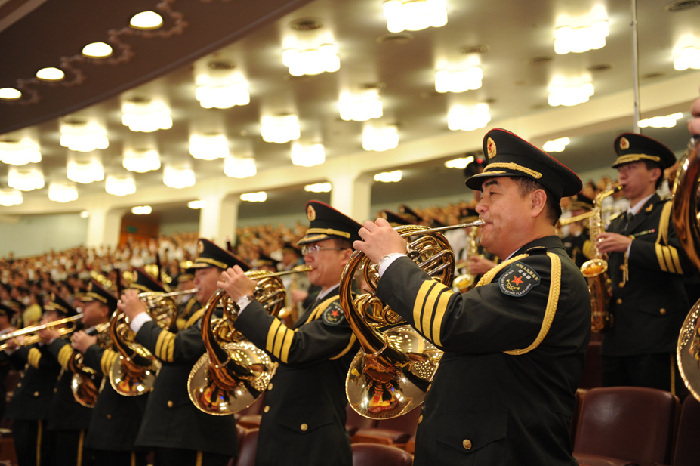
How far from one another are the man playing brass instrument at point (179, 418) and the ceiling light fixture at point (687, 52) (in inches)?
229

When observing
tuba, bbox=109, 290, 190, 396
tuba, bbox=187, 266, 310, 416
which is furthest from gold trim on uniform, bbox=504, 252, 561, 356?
tuba, bbox=109, 290, 190, 396

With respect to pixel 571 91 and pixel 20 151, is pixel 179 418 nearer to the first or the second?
pixel 571 91

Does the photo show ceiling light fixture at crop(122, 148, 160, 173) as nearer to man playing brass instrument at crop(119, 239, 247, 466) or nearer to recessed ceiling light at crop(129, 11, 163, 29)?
recessed ceiling light at crop(129, 11, 163, 29)

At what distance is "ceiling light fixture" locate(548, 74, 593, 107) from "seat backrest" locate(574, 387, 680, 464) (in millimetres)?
6190

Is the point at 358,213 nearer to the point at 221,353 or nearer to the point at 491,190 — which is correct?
the point at 221,353

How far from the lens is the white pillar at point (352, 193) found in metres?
13.9

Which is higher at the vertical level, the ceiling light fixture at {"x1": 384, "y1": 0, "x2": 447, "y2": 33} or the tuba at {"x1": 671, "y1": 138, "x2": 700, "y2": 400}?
the ceiling light fixture at {"x1": 384, "y1": 0, "x2": 447, "y2": 33}

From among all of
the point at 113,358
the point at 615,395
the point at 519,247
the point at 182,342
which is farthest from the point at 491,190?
the point at 113,358

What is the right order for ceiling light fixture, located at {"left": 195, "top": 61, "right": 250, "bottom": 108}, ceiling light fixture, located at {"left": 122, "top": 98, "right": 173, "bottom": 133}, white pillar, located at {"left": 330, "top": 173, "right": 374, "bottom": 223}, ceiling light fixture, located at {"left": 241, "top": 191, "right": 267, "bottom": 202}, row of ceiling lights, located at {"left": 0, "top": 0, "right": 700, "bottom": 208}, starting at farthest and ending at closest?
ceiling light fixture, located at {"left": 241, "top": 191, "right": 267, "bottom": 202} → white pillar, located at {"left": 330, "top": 173, "right": 374, "bottom": 223} → ceiling light fixture, located at {"left": 122, "top": 98, "right": 173, "bottom": 133} → ceiling light fixture, located at {"left": 195, "top": 61, "right": 250, "bottom": 108} → row of ceiling lights, located at {"left": 0, "top": 0, "right": 700, "bottom": 208}

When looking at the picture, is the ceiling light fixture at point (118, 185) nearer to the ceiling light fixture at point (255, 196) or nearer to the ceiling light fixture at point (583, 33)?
the ceiling light fixture at point (255, 196)

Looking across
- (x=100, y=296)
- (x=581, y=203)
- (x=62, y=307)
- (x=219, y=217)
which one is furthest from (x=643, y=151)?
(x=219, y=217)

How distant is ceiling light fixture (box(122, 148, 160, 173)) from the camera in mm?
13191

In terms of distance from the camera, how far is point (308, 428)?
3449mm

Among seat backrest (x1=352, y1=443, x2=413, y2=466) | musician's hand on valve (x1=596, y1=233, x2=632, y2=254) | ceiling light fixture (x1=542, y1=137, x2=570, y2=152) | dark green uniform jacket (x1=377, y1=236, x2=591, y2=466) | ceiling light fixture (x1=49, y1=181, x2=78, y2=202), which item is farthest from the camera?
ceiling light fixture (x1=49, y1=181, x2=78, y2=202)
